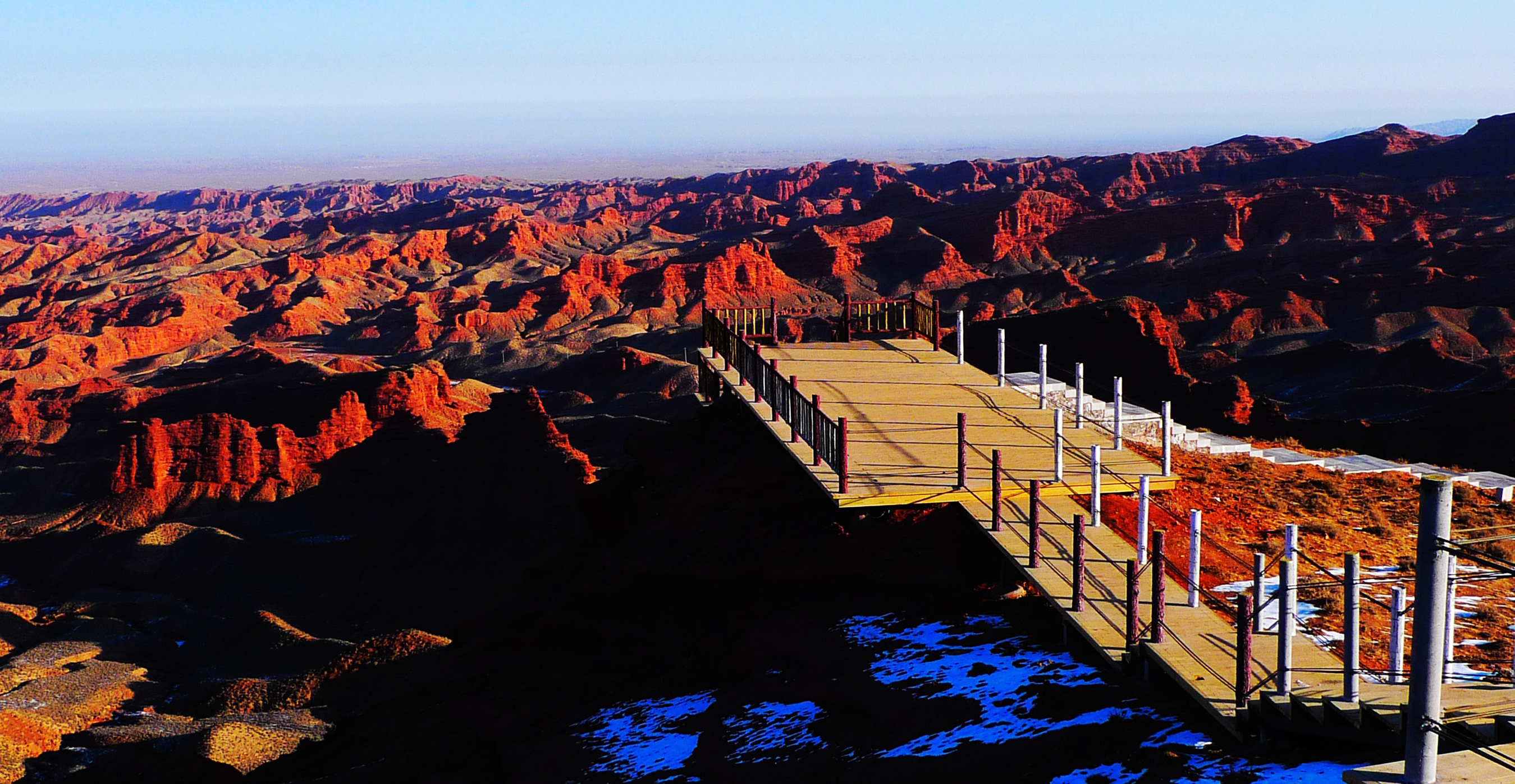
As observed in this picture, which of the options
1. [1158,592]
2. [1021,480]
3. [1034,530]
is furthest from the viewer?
[1021,480]

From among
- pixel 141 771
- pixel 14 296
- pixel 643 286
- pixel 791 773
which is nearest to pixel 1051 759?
pixel 791 773

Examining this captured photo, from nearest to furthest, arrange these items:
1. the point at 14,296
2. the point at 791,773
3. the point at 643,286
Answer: the point at 791,773, the point at 643,286, the point at 14,296

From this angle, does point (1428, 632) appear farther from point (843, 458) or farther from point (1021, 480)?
point (843, 458)

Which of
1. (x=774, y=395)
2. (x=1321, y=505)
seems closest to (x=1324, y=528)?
(x=1321, y=505)

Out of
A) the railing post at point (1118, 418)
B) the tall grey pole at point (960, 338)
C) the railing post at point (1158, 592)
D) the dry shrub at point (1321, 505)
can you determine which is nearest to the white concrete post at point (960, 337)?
the tall grey pole at point (960, 338)

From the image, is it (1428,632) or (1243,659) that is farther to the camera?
(1243,659)

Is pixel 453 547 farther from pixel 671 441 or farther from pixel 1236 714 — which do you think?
pixel 1236 714
